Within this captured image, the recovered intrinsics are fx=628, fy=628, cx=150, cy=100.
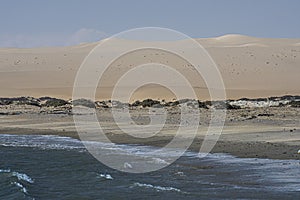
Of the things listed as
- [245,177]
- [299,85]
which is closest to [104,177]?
[245,177]

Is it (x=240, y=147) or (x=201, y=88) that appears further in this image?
(x=201, y=88)

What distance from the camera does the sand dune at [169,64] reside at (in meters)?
59.8

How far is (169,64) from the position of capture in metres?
79.9

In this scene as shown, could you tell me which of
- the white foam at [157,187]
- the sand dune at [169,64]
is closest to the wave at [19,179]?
the white foam at [157,187]

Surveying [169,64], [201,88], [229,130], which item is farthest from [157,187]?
[169,64]

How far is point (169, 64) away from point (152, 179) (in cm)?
6416

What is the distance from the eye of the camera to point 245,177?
1545cm

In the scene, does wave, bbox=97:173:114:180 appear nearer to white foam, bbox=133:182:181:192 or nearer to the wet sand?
white foam, bbox=133:182:181:192

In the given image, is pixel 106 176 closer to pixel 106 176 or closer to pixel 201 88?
pixel 106 176

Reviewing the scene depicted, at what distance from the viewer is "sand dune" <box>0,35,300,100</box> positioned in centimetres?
5975

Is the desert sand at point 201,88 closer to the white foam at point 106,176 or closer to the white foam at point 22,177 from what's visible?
the white foam at point 106,176

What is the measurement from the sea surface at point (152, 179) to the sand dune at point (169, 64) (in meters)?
34.1

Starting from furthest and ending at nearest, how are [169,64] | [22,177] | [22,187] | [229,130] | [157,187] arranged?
[169,64] → [229,130] → [22,177] → [22,187] → [157,187]

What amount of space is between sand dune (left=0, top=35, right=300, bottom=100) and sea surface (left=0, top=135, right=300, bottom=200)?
34.1 m
